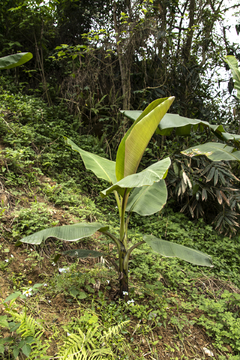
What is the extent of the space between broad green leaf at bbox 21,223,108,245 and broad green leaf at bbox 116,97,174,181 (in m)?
0.50

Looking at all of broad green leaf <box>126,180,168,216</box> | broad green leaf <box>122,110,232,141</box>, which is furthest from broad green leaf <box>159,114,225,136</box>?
broad green leaf <box>126,180,168,216</box>

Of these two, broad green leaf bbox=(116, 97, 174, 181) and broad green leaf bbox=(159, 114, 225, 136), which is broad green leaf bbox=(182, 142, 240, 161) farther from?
broad green leaf bbox=(116, 97, 174, 181)

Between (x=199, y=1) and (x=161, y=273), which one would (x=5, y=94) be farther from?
(x=199, y=1)

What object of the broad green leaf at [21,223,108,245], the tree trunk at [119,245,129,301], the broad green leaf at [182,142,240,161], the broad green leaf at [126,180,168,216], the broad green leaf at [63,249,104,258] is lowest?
the tree trunk at [119,245,129,301]

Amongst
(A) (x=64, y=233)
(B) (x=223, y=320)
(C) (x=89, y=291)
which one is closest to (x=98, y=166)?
(A) (x=64, y=233)

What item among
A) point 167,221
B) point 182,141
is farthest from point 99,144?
point 167,221

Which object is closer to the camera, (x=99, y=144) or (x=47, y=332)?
(x=47, y=332)

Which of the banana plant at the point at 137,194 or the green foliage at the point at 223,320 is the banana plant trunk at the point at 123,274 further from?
the green foliage at the point at 223,320

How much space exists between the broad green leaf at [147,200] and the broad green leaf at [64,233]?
1.28ft

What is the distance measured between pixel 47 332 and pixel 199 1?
6.61m

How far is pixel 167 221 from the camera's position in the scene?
3750 mm

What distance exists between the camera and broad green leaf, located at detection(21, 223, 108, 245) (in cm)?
144

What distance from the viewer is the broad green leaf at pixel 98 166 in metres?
1.97

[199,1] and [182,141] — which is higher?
[199,1]
